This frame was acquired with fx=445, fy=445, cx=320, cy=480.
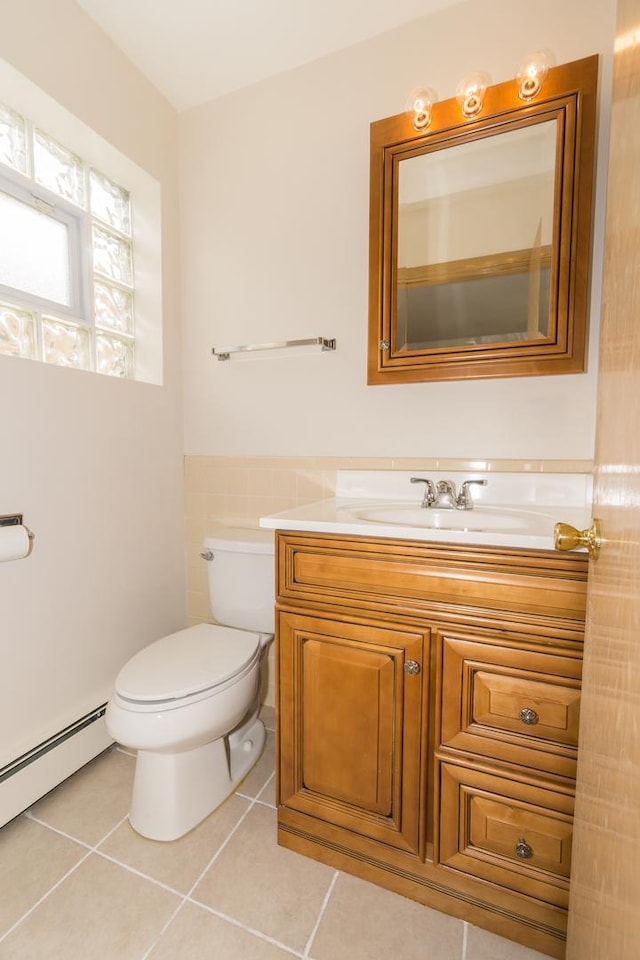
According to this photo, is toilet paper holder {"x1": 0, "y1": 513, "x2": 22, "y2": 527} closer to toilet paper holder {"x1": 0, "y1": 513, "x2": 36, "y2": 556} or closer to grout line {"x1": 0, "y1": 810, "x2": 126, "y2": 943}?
toilet paper holder {"x1": 0, "y1": 513, "x2": 36, "y2": 556}

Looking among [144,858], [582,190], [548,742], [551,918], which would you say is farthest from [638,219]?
[144,858]

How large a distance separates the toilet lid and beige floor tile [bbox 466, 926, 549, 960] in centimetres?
81

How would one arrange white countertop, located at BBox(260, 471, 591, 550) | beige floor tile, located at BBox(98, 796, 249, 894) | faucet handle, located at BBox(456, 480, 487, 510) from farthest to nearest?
faucet handle, located at BBox(456, 480, 487, 510) < beige floor tile, located at BBox(98, 796, 249, 894) < white countertop, located at BBox(260, 471, 591, 550)

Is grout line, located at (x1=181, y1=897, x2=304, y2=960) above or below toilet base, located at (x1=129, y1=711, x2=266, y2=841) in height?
below

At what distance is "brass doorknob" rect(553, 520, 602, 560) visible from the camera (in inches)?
22.7

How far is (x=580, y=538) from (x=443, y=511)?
69 cm

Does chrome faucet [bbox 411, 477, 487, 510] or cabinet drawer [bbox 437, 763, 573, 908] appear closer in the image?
cabinet drawer [bbox 437, 763, 573, 908]

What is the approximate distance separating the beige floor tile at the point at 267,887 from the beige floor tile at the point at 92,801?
38cm


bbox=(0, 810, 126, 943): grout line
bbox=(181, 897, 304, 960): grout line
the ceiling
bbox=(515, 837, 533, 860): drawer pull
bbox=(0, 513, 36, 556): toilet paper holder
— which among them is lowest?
bbox=(181, 897, 304, 960): grout line

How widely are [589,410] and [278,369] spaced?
1.05 meters

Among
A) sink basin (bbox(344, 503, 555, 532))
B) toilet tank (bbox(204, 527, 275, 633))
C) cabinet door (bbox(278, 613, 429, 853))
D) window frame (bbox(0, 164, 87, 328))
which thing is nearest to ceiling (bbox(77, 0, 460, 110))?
window frame (bbox(0, 164, 87, 328))

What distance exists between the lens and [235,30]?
4.81 ft

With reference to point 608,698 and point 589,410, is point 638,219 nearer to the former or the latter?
point 608,698

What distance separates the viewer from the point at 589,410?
1.30m
